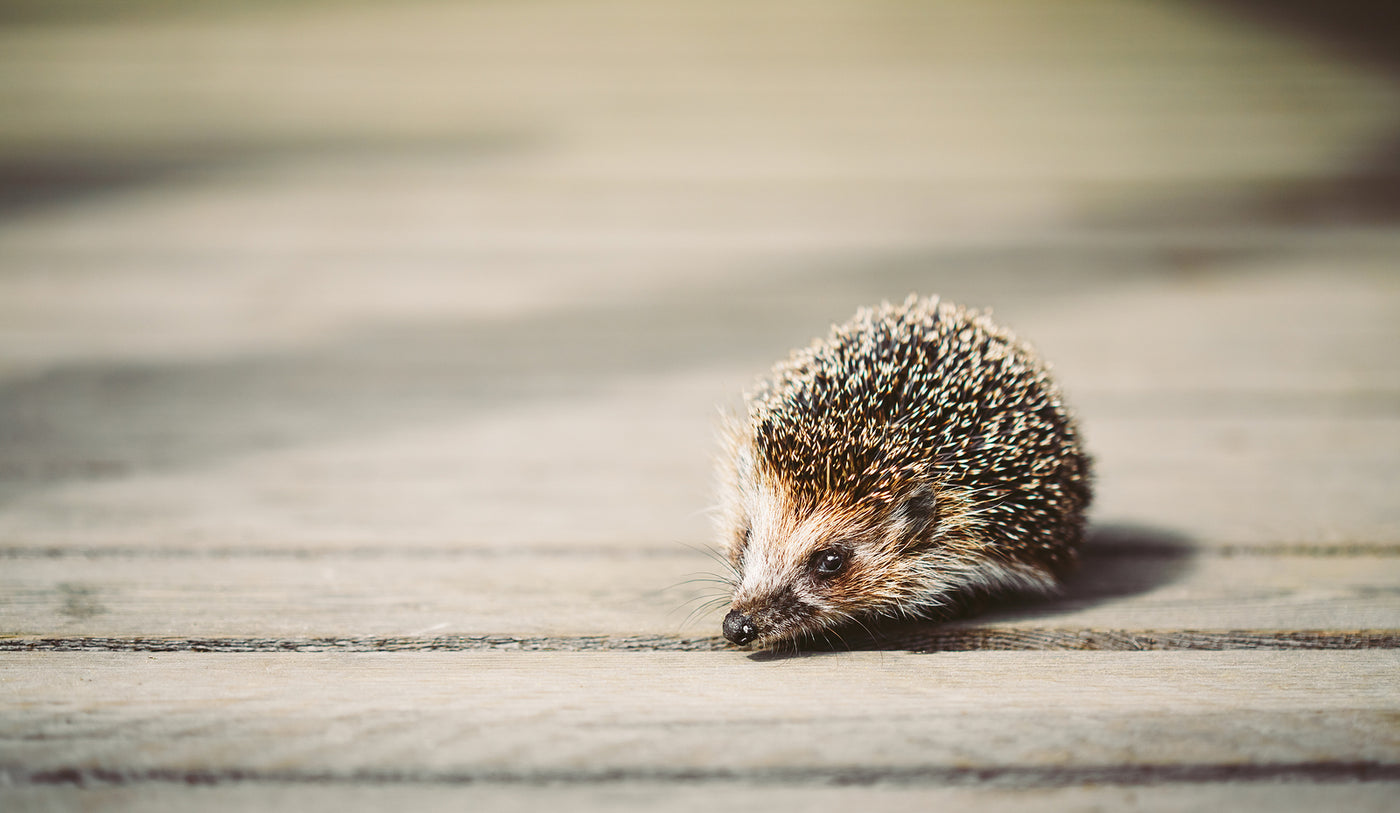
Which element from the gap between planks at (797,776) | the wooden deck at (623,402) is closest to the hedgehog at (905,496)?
the wooden deck at (623,402)

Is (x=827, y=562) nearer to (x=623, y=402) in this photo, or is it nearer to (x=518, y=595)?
(x=518, y=595)

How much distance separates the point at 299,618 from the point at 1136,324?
3141 millimetres

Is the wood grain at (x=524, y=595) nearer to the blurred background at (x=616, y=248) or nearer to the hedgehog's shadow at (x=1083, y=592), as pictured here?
the hedgehog's shadow at (x=1083, y=592)

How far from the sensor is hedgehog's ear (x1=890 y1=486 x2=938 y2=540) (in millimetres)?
2061

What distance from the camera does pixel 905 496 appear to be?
6.72 feet

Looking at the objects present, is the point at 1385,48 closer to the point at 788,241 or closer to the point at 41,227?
the point at 788,241

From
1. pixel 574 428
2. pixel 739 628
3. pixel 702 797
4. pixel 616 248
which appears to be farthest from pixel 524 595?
pixel 616 248

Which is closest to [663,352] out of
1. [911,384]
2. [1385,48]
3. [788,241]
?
[788,241]

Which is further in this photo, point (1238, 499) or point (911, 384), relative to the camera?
point (1238, 499)

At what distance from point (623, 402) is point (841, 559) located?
4.62 feet

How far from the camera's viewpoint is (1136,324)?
12.8 feet

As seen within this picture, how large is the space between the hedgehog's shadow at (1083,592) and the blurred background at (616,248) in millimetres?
152

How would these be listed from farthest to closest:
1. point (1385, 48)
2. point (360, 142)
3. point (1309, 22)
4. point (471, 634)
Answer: point (1309, 22) < point (1385, 48) < point (360, 142) < point (471, 634)

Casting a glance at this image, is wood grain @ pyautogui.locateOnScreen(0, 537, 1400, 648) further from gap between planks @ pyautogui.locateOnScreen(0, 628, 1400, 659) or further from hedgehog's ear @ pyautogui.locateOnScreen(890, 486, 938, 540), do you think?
hedgehog's ear @ pyautogui.locateOnScreen(890, 486, 938, 540)
